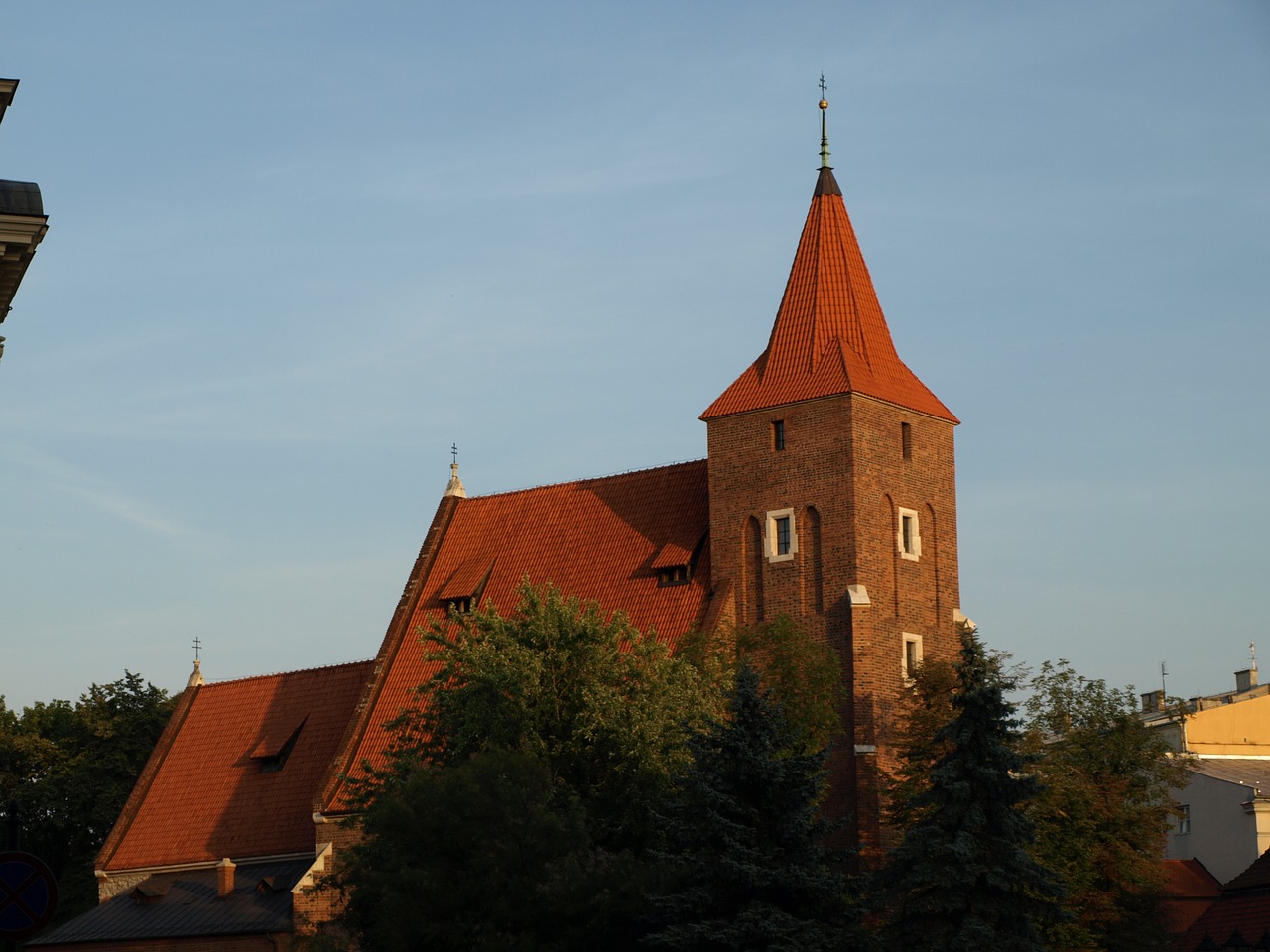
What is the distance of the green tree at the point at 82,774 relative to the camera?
2494 inches

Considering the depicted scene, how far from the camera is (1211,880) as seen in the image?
64.1m

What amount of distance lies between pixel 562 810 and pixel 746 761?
14.5 feet

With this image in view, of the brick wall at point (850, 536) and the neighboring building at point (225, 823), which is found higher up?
the brick wall at point (850, 536)

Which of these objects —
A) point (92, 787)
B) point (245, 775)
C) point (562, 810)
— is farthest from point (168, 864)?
point (562, 810)

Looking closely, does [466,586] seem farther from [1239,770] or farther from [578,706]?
[1239,770]

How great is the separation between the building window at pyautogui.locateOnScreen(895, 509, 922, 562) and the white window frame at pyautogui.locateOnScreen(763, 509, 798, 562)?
247 centimetres

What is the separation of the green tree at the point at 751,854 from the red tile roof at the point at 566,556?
12.4 m

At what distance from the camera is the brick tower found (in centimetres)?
4431

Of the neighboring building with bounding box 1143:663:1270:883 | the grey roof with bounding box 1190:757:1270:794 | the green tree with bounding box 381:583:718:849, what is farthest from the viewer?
the grey roof with bounding box 1190:757:1270:794

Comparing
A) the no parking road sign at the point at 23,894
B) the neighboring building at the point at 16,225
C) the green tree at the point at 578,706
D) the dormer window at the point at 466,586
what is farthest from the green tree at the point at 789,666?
the no parking road sign at the point at 23,894

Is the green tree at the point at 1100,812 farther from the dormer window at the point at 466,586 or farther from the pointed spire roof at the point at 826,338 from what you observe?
the dormer window at the point at 466,586

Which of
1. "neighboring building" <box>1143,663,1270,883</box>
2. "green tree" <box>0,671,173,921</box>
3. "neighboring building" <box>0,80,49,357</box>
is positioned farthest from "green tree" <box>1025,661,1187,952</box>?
"green tree" <box>0,671,173,921</box>

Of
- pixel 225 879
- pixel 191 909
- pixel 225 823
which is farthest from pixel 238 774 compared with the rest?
pixel 191 909

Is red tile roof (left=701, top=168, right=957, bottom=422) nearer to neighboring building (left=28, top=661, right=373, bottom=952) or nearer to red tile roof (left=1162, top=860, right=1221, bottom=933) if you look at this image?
neighboring building (left=28, top=661, right=373, bottom=952)
